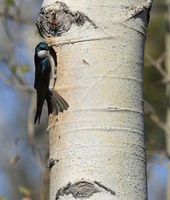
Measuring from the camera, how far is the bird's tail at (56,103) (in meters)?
1.72

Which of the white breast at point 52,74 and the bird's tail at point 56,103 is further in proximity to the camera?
the white breast at point 52,74

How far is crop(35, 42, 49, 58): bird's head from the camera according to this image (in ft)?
6.21

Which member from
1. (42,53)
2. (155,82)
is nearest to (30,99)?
(155,82)

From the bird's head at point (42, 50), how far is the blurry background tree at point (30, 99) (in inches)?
49.4

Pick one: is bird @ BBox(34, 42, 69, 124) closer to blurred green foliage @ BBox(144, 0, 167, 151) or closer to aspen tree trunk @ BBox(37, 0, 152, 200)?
aspen tree trunk @ BBox(37, 0, 152, 200)

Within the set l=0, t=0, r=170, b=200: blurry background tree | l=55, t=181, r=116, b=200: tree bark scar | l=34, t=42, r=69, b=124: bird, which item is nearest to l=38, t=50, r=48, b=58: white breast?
l=34, t=42, r=69, b=124: bird

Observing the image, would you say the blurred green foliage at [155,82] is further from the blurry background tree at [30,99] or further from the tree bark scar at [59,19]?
the tree bark scar at [59,19]

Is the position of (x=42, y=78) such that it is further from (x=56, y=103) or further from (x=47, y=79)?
(x=56, y=103)

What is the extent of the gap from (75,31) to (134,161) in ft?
1.11

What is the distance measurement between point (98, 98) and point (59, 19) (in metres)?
0.23

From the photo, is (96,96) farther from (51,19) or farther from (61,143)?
(51,19)

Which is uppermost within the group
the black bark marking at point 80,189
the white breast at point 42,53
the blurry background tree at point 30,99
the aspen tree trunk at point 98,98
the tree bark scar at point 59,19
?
the blurry background tree at point 30,99

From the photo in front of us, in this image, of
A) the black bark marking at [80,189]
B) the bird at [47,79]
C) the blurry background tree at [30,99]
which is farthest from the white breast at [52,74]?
the blurry background tree at [30,99]

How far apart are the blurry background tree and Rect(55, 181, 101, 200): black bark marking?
159cm
